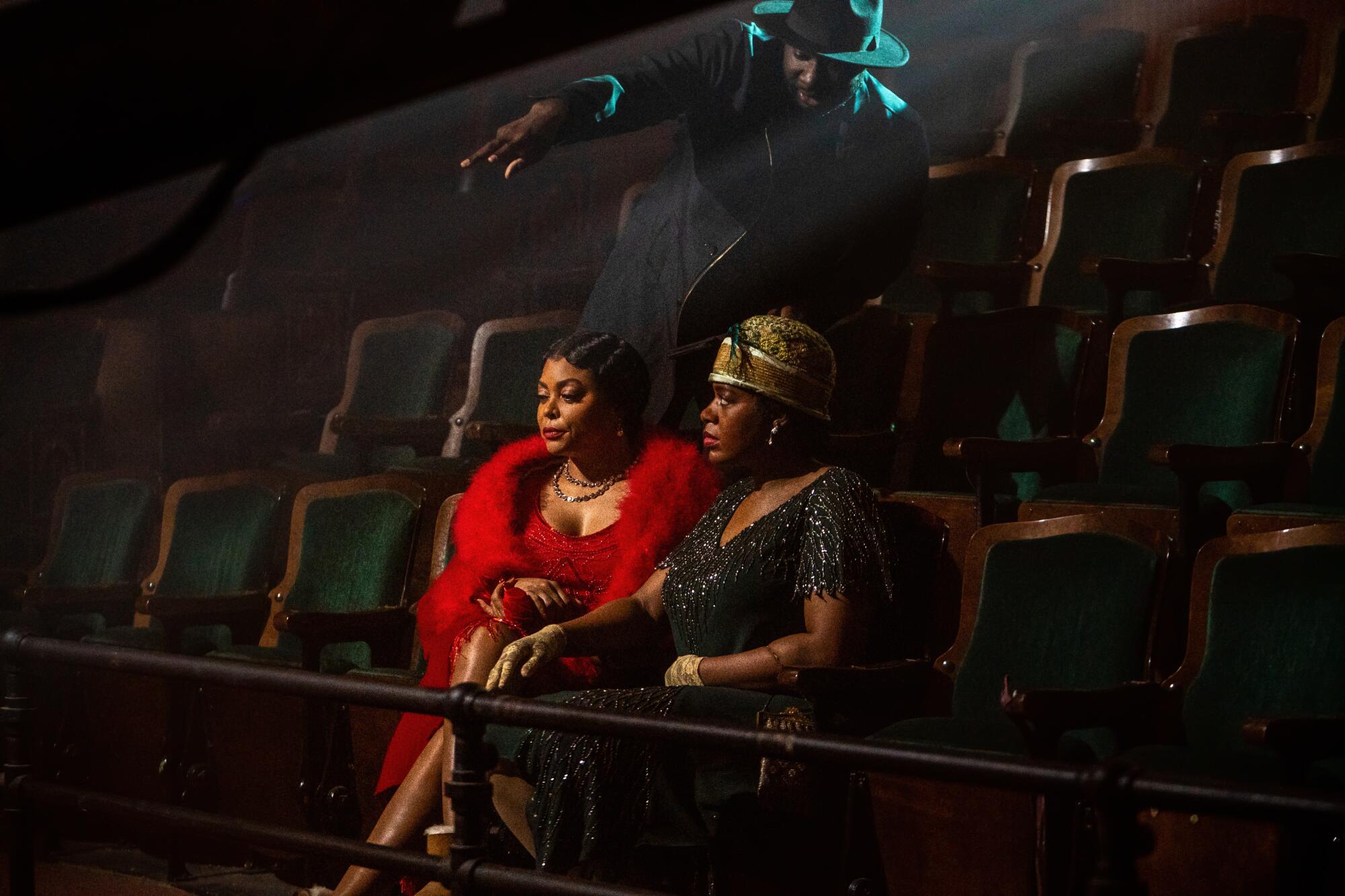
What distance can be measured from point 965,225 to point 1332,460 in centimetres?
95

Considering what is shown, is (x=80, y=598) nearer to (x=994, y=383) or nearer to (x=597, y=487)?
(x=597, y=487)

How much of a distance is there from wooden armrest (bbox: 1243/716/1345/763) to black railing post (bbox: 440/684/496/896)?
584 millimetres

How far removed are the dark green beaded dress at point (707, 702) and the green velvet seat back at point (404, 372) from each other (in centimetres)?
115

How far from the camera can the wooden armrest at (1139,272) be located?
2.05 meters

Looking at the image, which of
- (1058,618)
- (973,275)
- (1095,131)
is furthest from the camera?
(1095,131)

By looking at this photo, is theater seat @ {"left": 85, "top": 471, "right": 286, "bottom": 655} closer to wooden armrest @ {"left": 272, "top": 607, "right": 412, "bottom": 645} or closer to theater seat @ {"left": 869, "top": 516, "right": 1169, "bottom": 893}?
wooden armrest @ {"left": 272, "top": 607, "right": 412, "bottom": 645}

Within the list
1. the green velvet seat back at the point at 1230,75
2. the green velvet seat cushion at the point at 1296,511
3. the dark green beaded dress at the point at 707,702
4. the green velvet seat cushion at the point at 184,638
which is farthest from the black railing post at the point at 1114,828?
the green velvet seat back at the point at 1230,75

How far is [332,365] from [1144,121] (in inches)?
68.9

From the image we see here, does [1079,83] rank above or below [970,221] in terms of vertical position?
above

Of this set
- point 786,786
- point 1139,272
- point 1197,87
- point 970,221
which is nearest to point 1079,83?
point 1197,87

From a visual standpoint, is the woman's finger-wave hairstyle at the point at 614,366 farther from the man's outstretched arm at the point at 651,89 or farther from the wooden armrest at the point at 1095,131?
the wooden armrest at the point at 1095,131

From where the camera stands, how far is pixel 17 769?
1318 mm

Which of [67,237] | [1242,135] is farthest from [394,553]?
[67,237]

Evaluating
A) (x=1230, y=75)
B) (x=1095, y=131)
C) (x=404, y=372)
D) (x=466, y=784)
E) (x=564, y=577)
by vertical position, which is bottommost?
(x=466, y=784)
